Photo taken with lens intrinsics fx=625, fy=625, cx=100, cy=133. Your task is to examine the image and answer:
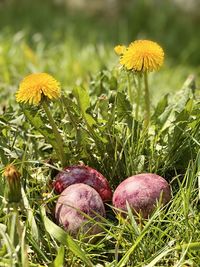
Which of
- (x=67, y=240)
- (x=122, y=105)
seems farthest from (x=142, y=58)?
(x=67, y=240)

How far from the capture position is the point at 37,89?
74.8 inches

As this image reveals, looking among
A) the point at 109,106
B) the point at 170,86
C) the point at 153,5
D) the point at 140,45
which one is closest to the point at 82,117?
the point at 109,106

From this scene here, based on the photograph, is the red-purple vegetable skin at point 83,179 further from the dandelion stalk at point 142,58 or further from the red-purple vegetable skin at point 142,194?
the dandelion stalk at point 142,58

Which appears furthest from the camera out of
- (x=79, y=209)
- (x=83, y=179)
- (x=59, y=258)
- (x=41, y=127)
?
(x=41, y=127)

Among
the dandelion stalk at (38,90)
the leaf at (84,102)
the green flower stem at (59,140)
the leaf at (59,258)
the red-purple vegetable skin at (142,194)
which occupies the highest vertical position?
the dandelion stalk at (38,90)

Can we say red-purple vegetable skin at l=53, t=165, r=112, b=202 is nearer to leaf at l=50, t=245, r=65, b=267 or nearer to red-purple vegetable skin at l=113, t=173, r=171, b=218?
red-purple vegetable skin at l=113, t=173, r=171, b=218

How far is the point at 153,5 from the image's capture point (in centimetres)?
645

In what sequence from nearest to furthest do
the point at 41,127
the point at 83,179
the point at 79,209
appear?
the point at 79,209
the point at 83,179
the point at 41,127

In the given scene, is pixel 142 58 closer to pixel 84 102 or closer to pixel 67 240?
pixel 84 102

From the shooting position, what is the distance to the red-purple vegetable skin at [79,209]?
1812 millimetres

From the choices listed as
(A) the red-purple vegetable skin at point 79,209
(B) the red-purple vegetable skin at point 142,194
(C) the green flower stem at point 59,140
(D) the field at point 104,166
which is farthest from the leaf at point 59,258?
(C) the green flower stem at point 59,140

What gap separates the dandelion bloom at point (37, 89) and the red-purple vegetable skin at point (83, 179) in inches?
9.6

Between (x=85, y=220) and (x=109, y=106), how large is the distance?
20.0 inches

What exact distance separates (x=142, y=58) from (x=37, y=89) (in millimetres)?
358
